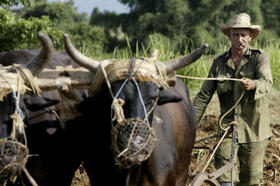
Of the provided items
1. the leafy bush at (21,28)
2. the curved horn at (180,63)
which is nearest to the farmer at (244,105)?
the curved horn at (180,63)

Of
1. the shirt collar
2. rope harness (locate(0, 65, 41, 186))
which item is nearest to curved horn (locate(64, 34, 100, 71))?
rope harness (locate(0, 65, 41, 186))

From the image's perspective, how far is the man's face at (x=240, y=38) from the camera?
246 inches

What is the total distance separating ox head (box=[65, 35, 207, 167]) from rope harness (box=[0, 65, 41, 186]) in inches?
19.9

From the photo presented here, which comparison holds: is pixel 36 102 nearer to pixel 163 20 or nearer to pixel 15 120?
pixel 15 120

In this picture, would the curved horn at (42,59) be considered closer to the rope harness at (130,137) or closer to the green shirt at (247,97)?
the rope harness at (130,137)

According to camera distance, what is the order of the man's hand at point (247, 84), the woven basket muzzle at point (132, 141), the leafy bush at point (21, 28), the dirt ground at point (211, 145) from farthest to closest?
1. the leafy bush at point (21, 28)
2. the dirt ground at point (211, 145)
3. the man's hand at point (247, 84)
4. the woven basket muzzle at point (132, 141)

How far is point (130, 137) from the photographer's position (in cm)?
428

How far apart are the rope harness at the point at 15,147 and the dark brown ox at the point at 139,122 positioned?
513 mm

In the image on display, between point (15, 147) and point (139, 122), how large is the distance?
0.98 meters

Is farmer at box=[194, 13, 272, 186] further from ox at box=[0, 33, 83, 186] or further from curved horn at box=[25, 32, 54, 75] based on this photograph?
curved horn at box=[25, 32, 54, 75]

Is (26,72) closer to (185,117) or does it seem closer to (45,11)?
(185,117)

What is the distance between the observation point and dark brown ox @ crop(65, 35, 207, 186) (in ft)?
15.0

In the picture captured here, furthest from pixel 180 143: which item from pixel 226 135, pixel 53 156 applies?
pixel 53 156

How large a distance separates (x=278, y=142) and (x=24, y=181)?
194 inches
